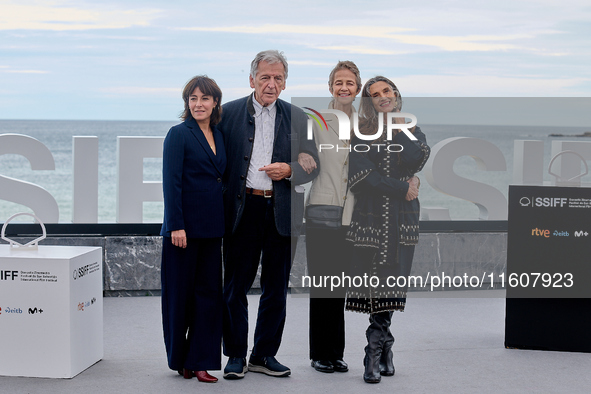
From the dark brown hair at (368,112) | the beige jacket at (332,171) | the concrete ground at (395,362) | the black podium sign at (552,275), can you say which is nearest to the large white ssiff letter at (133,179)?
the concrete ground at (395,362)

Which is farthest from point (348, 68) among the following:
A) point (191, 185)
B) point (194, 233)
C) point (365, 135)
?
point (194, 233)

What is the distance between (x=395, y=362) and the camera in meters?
3.58

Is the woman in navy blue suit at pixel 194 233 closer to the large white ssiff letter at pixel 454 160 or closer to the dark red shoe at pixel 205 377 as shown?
the dark red shoe at pixel 205 377

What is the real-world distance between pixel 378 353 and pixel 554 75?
23908 millimetres

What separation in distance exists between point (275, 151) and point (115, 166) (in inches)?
1174

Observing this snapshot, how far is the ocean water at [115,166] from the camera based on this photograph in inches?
171

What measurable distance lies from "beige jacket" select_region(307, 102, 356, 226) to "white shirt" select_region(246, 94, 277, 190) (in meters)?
Result: 0.24

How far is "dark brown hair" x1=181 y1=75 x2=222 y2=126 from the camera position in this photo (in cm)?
312

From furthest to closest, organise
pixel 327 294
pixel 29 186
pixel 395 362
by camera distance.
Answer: pixel 29 186
pixel 395 362
pixel 327 294

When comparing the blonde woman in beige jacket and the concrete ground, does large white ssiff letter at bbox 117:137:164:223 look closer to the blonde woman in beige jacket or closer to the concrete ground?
the concrete ground

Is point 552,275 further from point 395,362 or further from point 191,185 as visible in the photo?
point 191,185

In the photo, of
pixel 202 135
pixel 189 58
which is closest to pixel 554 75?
pixel 189 58

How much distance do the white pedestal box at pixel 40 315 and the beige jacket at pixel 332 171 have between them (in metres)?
1.28

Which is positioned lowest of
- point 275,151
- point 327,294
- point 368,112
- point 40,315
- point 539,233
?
point 40,315
